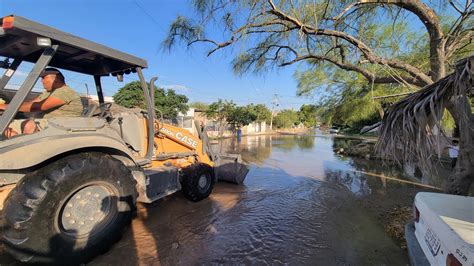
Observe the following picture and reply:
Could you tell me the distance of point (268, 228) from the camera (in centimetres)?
415

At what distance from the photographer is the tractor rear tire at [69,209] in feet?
7.85

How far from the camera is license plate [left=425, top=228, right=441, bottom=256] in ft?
6.75

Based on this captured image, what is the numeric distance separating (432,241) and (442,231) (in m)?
0.25

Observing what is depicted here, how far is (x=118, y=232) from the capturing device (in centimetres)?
312

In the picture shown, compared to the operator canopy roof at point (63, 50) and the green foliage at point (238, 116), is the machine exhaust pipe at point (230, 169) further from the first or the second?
the green foliage at point (238, 116)

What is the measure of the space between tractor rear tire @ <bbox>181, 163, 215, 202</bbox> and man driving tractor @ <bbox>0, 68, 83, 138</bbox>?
2231 millimetres

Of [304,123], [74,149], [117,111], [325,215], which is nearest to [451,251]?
[325,215]

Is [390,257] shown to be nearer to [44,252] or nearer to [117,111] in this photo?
[44,252]

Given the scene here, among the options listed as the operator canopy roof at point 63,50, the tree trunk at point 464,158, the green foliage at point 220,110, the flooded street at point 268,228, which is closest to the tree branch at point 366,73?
the tree trunk at point 464,158

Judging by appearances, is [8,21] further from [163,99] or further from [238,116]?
[238,116]

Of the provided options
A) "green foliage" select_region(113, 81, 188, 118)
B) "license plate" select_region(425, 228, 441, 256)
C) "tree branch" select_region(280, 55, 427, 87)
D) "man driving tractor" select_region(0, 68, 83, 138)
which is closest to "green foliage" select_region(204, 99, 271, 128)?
"green foliage" select_region(113, 81, 188, 118)

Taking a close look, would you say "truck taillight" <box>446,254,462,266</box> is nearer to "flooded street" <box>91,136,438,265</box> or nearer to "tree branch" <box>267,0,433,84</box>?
"flooded street" <box>91,136,438,265</box>

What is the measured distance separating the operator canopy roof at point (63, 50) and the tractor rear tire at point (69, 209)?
1.34 meters

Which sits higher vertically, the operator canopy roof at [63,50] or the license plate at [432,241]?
the operator canopy roof at [63,50]
